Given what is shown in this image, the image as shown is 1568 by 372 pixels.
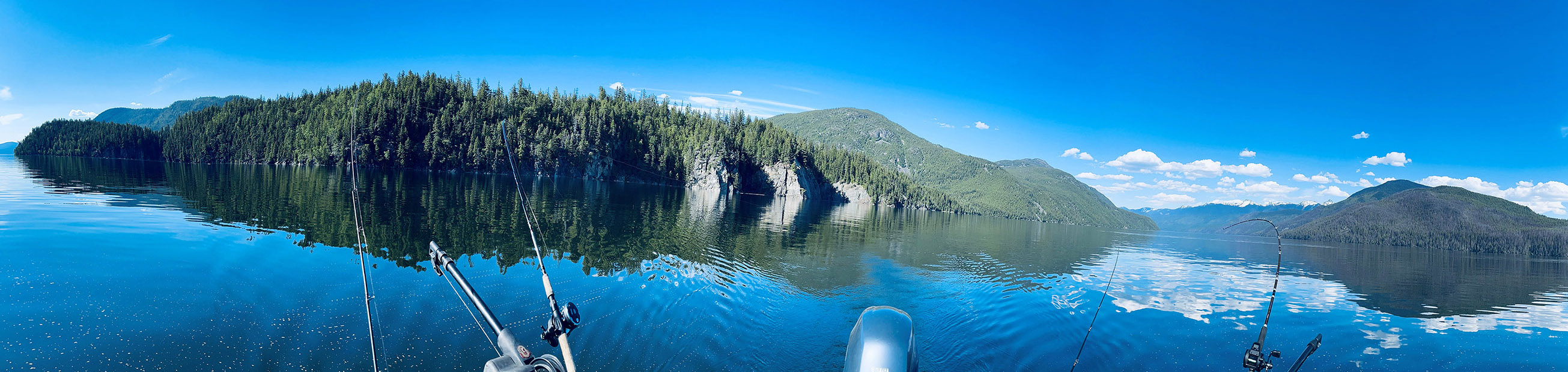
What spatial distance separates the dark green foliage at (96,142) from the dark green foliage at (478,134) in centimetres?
1209

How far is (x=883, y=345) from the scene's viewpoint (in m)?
6.57

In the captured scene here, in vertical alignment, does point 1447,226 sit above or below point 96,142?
below

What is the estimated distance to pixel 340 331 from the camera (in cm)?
841

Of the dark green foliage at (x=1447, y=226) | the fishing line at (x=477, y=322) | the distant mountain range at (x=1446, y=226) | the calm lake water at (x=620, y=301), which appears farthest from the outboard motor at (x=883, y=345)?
the dark green foliage at (x=1447, y=226)

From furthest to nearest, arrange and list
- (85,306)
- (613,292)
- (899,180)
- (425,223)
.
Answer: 1. (899,180)
2. (425,223)
3. (613,292)
4. (85,306)

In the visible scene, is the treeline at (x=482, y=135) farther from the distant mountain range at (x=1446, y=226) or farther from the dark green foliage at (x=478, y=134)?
the distant mountain range at (x=1446, y=226)

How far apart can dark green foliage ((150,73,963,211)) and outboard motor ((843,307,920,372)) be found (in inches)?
3897

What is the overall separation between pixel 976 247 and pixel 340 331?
112 feet

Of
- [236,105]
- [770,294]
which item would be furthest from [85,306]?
[236,105]

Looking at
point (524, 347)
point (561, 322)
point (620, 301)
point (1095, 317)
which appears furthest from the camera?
point (620, 301)

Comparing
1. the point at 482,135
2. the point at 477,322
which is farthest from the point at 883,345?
the point at 482,135

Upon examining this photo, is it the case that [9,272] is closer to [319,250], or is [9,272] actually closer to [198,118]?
[319,250]

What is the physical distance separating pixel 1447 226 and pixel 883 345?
209989mm

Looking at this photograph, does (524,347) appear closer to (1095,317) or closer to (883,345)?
(883,345)
